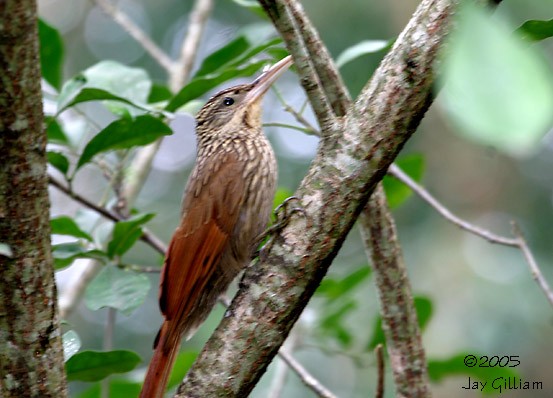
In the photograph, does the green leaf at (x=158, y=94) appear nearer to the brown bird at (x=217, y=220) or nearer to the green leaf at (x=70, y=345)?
the brown bird at (x=217, y=220)

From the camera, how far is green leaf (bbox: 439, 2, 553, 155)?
518 mm

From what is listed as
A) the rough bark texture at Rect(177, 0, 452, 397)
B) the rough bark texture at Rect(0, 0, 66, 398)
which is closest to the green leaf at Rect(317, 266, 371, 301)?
the rough bark texture at Rect(177, 0, 452, 397)

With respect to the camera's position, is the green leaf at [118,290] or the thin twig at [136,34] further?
the thin twig at [136,34]

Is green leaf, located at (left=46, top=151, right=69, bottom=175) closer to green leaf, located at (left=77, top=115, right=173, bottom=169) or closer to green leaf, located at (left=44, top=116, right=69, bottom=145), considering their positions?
green leaf, located at (left=77, top=115, right=173, bottom=169)

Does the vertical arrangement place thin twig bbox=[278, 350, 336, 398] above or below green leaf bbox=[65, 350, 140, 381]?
below

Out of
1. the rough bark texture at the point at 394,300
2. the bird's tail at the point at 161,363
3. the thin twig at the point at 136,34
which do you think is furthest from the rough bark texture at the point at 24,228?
the thin twig at the point at 136,34

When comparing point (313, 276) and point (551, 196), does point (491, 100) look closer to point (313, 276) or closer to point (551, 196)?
point (313, 276)

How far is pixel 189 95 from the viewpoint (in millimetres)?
2400

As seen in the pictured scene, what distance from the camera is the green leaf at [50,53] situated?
262 centimetres

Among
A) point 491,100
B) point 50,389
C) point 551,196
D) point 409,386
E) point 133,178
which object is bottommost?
point 551,196

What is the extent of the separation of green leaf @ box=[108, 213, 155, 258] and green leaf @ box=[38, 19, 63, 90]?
70 centimetres

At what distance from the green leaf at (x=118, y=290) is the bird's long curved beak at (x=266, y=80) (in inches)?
34.2

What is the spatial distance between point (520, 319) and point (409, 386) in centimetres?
333

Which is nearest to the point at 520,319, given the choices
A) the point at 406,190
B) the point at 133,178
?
the point at 406,190
